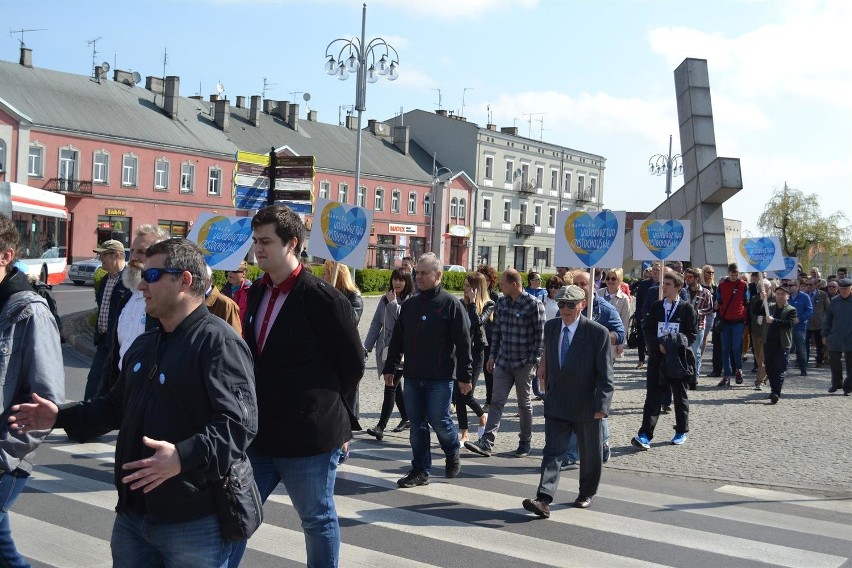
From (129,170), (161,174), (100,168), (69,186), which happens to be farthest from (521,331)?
(161,174)

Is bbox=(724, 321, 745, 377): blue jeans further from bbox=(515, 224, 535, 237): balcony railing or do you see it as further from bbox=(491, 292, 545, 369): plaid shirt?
bbox=(515, 224, 535, 237): balcony railing

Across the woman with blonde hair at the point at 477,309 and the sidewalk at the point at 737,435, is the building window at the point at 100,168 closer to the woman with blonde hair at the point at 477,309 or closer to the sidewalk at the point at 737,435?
the sidewalk at the point at 737,435

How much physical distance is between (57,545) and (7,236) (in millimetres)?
2799

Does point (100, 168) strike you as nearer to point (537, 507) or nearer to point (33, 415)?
point (537, 507)

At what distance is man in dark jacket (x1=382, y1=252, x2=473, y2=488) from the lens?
8680mm

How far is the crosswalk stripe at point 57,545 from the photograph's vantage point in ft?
19.5

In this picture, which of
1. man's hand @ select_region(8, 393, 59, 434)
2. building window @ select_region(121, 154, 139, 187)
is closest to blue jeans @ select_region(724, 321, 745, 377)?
man's hand @ select_region(8, 393, 59, 434)

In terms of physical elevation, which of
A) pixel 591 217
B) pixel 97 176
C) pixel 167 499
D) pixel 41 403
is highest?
pixel 97 176

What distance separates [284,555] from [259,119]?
6740 centimetres

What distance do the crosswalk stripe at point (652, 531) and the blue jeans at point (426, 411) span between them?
0.37m

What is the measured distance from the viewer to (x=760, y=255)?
17734 mm

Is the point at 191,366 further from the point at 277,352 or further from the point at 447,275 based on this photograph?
the point at 447,275

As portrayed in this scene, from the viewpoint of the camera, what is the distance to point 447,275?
54844 mm

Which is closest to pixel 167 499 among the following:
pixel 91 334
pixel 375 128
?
pixel 91 334
